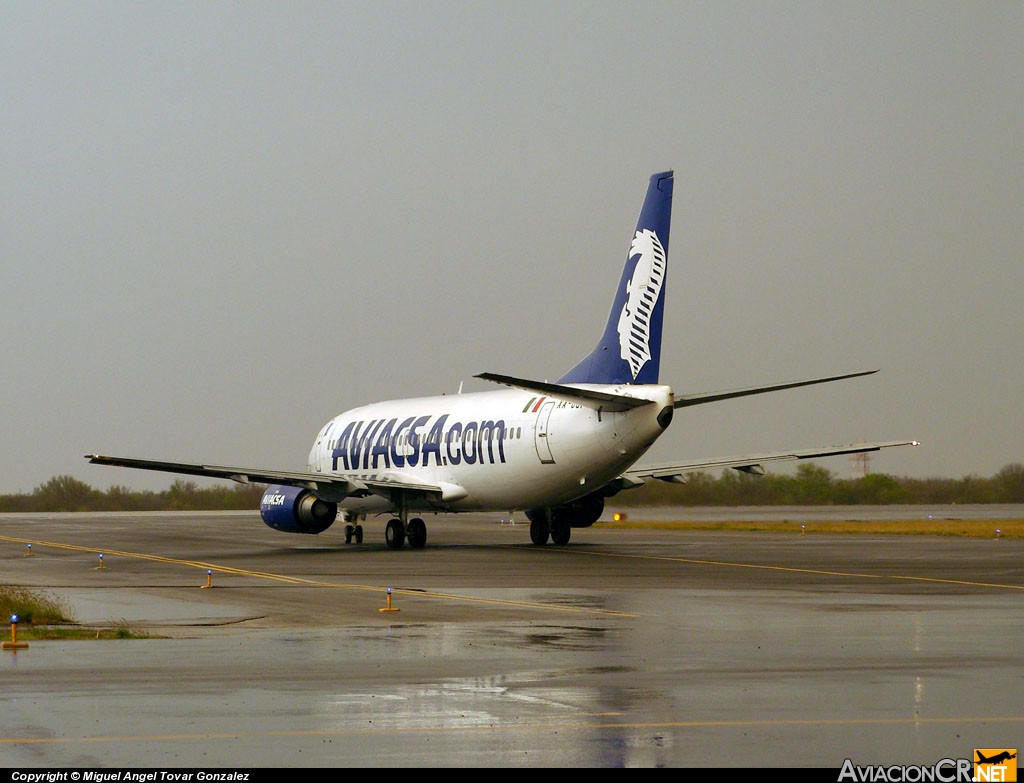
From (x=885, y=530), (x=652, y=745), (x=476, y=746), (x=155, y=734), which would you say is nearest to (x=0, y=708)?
(x=155, y=734)

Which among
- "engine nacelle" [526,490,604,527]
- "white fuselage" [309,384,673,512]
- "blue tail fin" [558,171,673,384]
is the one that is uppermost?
"blue tail fin" [558,171,673,384]

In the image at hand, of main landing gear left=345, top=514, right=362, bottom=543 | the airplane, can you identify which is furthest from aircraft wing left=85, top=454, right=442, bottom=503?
main landing gear left=345, top=514, right=362, bottom=543

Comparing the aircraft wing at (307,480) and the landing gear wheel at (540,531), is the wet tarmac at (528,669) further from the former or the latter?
the landing gear wheel at (540,531)

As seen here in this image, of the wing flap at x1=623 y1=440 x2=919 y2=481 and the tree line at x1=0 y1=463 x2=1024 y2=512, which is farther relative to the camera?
the tree line at x1=0 y1=463 x2=1024 y2=512

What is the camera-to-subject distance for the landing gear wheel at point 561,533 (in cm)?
4381

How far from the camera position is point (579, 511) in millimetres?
43688

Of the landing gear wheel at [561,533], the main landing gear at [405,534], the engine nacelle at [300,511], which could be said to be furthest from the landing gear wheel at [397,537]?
the landing gear wheel at [561,533]

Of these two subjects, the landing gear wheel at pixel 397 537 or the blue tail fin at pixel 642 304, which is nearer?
the blue tail fin at pixel 642 304

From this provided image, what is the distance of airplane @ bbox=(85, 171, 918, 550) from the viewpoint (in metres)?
36.5

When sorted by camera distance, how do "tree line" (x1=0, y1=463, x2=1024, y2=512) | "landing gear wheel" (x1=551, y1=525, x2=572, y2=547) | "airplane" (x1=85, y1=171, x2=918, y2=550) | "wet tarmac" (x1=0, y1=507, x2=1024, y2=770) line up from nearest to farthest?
"wet tarmac" (x1=0, y1=507, x2=1024, y2=770), "airplane" (x1=85, y1=171, x2=918, y2=550), "landing gear wheel" (x1=551, y1=525, x2=572, y2=547), "tree line" (x1=0, y1=463, x2=1024, y2=512)

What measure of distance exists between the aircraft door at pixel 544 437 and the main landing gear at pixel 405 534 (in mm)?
5774

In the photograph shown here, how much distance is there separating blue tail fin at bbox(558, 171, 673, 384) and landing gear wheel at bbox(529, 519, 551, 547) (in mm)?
7340

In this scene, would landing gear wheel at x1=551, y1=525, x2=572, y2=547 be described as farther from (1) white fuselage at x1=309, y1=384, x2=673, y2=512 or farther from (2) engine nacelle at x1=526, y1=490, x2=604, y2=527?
(1) white fuselage at x1=309, y1=384, x2=673, y2=512

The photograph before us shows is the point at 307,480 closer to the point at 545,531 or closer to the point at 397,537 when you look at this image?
the point at 397,537
